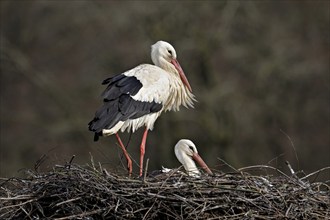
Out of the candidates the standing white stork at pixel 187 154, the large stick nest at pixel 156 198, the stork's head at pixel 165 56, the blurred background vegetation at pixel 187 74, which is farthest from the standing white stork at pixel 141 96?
the blurred background vegetation at pixel 187 74

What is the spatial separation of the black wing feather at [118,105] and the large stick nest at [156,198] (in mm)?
1378

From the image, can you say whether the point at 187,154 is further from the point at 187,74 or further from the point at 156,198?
the point at 187,74

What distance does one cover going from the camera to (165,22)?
679 inches

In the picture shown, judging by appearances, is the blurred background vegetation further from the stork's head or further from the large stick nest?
the large stick nest

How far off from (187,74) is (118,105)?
26.0ft

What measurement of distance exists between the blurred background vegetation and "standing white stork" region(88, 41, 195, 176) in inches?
261

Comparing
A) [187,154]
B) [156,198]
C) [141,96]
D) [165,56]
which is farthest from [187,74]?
[156,198]

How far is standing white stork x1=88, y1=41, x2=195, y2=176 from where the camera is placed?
9305 millimetres

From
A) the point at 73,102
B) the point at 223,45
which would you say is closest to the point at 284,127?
the point at 223,45

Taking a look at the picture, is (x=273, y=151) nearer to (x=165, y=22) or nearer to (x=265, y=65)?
(x=265, y=65)

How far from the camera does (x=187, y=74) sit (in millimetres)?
17297

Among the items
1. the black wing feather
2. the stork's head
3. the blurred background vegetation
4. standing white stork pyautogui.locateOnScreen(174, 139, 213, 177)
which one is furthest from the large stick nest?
the blurred background vegetation

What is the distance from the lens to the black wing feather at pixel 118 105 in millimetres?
9234

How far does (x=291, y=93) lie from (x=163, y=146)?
7.27 ft
